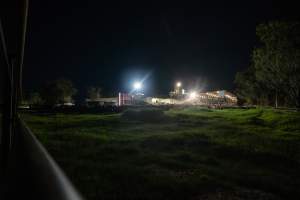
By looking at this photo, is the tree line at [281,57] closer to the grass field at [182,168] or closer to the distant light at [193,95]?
the grass field at [182,168]

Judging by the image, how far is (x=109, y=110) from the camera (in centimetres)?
3966

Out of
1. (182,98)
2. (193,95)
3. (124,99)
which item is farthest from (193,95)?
(124,99)

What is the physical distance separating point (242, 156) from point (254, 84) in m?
40.3

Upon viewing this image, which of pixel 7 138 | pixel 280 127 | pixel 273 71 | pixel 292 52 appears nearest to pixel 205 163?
pixel 7 138

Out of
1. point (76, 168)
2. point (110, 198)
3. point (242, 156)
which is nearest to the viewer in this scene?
point (110, 198)

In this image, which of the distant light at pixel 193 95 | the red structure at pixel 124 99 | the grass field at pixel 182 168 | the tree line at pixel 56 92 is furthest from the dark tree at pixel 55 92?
the grass field at pixel 182 168

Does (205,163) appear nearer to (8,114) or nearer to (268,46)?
(8,114)

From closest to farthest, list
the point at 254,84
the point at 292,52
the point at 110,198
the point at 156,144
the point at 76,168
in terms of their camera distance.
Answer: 1. the point at 110,198
2. the point at 76,168
3. the point at 156,144
4. the point at 292,52
5. the point at 254,84

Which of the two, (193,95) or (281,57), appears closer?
(281,57)

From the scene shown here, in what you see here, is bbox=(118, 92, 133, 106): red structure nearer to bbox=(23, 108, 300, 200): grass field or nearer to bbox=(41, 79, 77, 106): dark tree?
bbox=(41, 79, 77, 106): dark tree

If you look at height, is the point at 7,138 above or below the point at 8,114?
below

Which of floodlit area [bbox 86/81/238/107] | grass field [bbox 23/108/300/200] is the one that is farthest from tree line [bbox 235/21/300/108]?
grass field [bbox 23/108/300/200]

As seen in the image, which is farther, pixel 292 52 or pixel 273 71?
pixel 273 71

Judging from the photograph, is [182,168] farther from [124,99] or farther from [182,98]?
[182,98]
